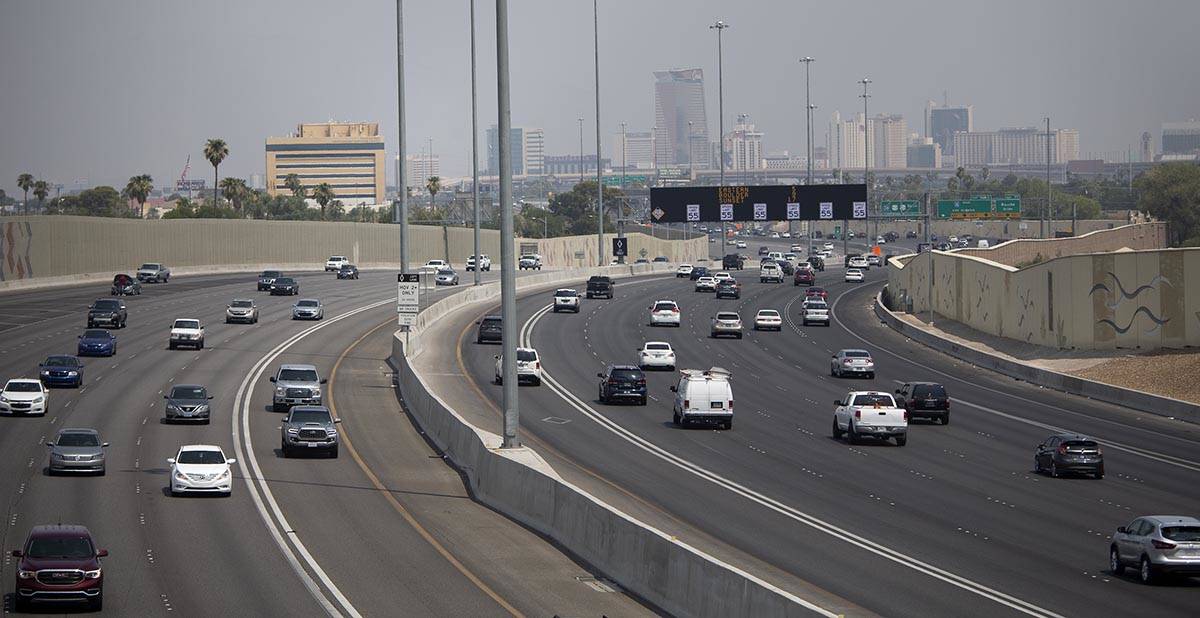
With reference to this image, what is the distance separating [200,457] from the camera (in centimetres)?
3456

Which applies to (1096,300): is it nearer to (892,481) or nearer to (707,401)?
(707,401)

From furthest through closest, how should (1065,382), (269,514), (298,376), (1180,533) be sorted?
(1065,382), (298,376), (269,514), (1180,533)

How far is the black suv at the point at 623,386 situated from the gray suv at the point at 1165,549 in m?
29.8

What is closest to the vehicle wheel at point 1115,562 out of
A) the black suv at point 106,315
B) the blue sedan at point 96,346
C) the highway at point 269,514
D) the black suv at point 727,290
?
the highway at point 269,514

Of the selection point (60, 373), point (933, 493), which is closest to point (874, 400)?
point (933, 493)

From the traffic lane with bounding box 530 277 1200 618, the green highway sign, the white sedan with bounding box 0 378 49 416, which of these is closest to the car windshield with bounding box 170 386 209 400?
the white sedan with bounding box 0 378 49 416

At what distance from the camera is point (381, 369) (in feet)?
209

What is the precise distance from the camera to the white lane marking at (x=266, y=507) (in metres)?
23.9

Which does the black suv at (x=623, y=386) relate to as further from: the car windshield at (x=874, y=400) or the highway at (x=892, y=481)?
the car windshield at (x=874, y=400)

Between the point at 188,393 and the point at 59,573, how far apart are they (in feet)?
83.2

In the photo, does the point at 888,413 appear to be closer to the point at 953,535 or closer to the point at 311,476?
the point at 953,535

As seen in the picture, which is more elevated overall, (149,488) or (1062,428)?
(149,488)

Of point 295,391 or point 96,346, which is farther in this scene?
point 96,346

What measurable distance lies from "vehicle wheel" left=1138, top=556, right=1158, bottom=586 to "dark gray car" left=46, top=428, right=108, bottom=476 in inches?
983
